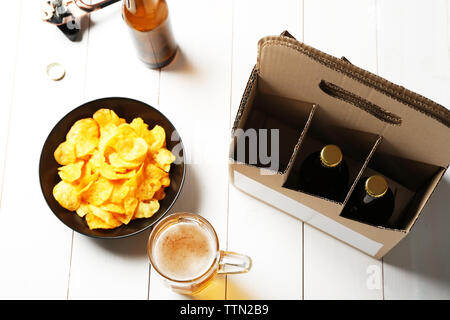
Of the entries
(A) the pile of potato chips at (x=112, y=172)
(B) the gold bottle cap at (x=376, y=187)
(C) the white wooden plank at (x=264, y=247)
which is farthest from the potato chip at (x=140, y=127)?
(B) the gold bottle cap at (x=376, y=187)

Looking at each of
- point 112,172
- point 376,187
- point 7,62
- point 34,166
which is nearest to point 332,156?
point 376,187

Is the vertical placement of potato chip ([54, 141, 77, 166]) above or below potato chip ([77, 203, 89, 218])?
above

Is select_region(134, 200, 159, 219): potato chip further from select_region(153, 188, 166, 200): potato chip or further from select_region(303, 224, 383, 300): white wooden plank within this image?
select_region(303, 224, 383, 300): white wooden plank

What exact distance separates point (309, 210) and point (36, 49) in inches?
27.5

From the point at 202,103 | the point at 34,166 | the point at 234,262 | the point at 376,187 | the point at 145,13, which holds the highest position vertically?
the point at 145,13

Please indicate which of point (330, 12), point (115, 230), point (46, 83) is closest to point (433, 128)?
point (330, 12)

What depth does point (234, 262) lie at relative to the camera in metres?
0.87

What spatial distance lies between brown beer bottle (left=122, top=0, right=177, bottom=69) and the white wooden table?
2.8 inches

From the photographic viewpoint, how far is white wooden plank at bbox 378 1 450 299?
3.26 feet

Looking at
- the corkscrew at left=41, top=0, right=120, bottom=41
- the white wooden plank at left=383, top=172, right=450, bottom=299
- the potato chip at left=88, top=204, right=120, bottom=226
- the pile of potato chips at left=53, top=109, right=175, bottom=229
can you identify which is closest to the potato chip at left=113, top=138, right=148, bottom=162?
the pile of potato chips at left=53, top=109, right=175, bottom=229

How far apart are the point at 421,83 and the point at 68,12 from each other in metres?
0.79

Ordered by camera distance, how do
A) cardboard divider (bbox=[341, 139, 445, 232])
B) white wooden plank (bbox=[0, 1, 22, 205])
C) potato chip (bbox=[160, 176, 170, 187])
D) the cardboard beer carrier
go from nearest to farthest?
the cardboard beer carrier < cardboard divider (bbox=[341, 139, 445, 232]) < potato chip (bbox=[160, 176, 170, 187]) < white wooden plank (bbox=[0, 1, 22, 205])

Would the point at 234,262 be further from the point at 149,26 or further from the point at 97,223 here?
the point at 149,26

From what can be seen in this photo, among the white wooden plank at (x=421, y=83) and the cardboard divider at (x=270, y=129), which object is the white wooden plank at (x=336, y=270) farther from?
the cardboard divider at (x=270, y=129)
